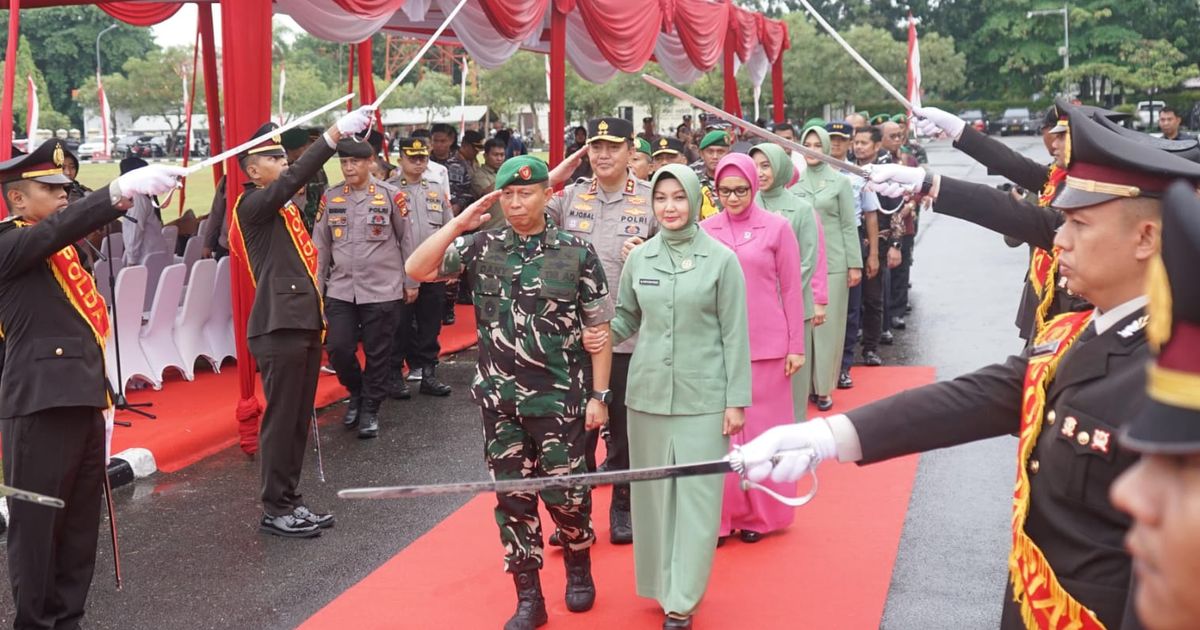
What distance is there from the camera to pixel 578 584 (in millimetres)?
4871

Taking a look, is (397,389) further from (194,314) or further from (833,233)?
(833,233)

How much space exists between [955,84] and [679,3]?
150 feet

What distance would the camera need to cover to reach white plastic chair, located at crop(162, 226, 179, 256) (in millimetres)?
11062

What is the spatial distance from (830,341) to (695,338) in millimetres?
3381

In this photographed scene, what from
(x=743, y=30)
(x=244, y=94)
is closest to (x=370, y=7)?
(x=244, y=94)

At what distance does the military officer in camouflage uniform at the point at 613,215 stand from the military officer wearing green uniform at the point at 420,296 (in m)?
2.89

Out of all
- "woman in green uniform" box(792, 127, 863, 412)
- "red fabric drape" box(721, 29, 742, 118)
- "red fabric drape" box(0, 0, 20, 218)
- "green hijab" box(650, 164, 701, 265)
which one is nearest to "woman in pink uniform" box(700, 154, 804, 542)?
"green hijab" box(650, 164, 701, 265)

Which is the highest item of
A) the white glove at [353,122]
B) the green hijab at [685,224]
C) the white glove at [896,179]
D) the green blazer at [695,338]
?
the white glove at [353,122]

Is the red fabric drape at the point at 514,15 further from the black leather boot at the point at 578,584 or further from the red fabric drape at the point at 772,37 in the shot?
the red fabric drape at the point at 772,37

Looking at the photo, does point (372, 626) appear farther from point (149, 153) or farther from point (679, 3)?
point (149, 153)

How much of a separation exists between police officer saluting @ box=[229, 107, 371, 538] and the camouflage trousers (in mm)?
1713

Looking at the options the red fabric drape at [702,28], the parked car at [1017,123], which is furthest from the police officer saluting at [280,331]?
the parked car at [1017,123]

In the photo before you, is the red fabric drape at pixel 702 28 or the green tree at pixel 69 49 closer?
the red fabric drape at pixel 702 28

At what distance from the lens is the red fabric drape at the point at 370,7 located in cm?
816
